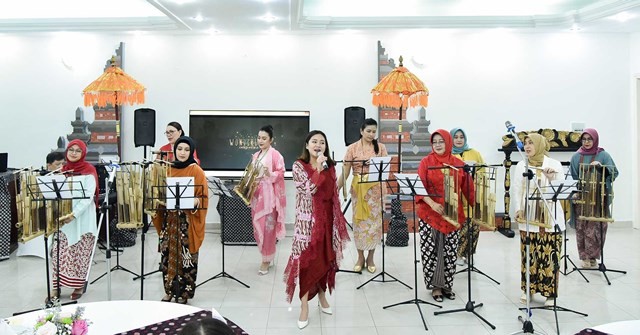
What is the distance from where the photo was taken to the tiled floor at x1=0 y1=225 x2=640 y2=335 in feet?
13.1

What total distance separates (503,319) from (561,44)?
533 centimetres

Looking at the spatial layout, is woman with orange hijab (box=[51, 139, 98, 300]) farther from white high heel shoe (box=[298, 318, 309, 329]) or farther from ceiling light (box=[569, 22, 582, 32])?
ceiling light (box=[569, 22, 582, 32])

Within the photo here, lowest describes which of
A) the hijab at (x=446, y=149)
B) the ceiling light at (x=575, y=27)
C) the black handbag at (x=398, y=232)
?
the black handbag at (x=398, y=232)

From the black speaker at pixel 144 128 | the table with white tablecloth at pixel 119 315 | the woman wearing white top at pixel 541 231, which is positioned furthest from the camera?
the black speaker at pixel 144 128

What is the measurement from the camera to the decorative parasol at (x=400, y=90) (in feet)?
18.7

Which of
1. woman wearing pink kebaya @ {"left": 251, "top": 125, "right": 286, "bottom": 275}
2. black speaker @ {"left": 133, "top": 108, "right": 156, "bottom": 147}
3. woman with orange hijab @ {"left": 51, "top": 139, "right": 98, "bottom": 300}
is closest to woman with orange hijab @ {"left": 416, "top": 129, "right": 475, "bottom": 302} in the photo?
woman wearing pink kebaya @ {"left": 251, "top": 125, "right": 286, "bottom": 275}

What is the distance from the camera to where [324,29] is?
7367mm

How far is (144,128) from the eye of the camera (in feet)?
22.1

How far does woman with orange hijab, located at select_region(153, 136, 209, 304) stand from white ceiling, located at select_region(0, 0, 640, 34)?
114 inches

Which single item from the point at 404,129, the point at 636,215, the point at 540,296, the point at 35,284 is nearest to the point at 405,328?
the point at 540,296

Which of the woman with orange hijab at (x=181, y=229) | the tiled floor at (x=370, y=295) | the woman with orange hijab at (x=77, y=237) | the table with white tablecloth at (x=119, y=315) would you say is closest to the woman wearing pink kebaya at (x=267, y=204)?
the tiled floor at (x=370, y=295)

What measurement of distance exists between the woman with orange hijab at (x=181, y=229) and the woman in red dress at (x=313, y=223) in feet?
3.10

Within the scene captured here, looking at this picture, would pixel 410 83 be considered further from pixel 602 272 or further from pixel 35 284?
pixel 35 284

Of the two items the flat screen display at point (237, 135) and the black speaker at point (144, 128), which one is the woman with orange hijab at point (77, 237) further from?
the flat screen display at point (237, 135)
